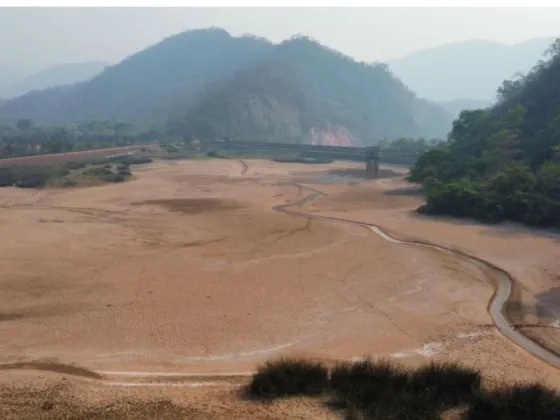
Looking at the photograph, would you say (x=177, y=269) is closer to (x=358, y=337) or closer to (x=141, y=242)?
(x=141, y=242)

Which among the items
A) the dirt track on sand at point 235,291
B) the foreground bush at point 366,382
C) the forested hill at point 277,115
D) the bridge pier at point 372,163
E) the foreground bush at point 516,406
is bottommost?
the dirt track on sand at point 235,291

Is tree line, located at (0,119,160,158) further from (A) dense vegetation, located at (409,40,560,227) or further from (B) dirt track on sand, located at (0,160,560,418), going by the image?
(A) dense vegetation, located at (409,40,560,227)

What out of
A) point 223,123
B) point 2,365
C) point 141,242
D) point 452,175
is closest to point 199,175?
point 452,175

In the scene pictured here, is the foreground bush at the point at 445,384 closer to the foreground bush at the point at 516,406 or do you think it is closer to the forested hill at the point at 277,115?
the foreground bush at the point at 516,406

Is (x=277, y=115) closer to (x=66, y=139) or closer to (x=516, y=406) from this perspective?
(x=66, y=139)

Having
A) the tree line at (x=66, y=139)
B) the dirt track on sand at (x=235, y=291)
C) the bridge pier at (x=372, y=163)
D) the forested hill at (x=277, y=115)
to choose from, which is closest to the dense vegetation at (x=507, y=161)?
the dirt track on sand at (x=235, y=291)

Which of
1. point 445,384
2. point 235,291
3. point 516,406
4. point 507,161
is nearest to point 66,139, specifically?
point 507,161
